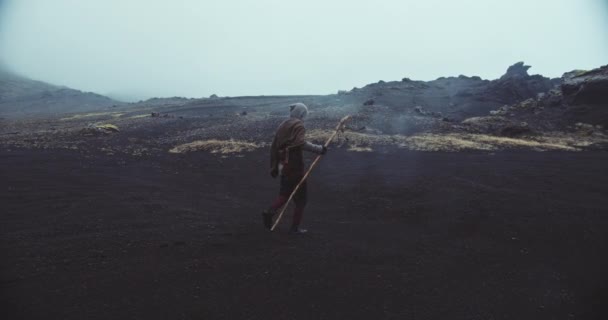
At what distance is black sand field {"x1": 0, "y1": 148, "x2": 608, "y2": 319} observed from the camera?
13.9ft

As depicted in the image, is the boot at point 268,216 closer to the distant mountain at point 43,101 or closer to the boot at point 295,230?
the boot at point 295,230

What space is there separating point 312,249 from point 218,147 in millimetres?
11497

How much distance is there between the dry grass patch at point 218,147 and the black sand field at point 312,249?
4716 mm

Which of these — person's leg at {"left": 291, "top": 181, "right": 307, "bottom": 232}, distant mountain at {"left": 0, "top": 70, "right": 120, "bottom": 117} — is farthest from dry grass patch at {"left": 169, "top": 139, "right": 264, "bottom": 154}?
distant mountain at {"left": 0, "top": 70, "right": 120, "bottom": 117}

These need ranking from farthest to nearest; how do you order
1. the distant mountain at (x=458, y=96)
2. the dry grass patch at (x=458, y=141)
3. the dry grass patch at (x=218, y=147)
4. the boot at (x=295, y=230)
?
the distant mountain at (x=458, y=96), the dry grass patch at (x=458, y=141), the dry grass patch at (x=218, y=147), the boot at (x=295, y=230)

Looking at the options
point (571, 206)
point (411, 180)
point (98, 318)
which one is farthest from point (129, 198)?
point (571, 206)

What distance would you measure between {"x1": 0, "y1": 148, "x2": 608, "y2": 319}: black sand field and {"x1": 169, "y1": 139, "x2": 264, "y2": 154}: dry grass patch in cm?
472

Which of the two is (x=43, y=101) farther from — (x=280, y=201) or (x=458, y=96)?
(x=280, y=201)

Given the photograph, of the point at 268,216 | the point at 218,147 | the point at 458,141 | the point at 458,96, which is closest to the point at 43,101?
the point at 218,147

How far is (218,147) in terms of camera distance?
1648 cm

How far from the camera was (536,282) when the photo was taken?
4848mm

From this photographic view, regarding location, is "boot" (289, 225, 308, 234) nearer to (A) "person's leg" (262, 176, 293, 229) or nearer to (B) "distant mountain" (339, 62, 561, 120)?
(A) "person's leg" (262, 176, 293, 229)

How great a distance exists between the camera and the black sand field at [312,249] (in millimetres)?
4242

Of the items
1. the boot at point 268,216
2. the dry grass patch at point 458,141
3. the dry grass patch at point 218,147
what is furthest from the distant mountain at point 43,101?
the boot at point 268,216
